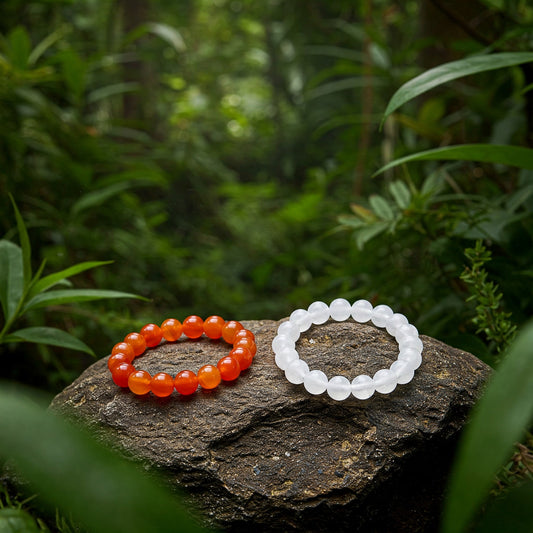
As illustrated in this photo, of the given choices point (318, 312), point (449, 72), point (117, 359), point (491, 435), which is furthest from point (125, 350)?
point (449, 72)

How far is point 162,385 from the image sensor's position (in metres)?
0.91

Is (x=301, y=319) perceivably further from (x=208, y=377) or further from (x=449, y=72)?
(x=449, y=72)

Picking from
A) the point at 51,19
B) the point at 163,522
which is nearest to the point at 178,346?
the point at 163,522

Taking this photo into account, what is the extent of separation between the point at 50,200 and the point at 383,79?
60.6 inches

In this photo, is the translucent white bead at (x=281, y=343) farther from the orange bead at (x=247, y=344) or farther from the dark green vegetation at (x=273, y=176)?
the dark green vegetation at (x=273, y=176)

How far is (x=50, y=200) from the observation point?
201cm

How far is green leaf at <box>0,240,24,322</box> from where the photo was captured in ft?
3.52

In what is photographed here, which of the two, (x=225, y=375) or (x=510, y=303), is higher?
(x=510, y=303)

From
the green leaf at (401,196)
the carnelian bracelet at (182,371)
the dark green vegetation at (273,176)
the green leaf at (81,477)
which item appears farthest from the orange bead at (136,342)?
the green leaf at (401,196)

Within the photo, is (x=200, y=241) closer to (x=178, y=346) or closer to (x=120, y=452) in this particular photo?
(x=178, y=346)

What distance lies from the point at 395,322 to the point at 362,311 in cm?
8

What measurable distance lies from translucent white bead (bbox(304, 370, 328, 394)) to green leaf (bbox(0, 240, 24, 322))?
2.03 feet

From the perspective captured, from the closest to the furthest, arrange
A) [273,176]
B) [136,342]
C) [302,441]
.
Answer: [302,441] < [136,342] < [273,176]

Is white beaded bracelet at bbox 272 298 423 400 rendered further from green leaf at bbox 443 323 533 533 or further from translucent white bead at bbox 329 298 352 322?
green leaf at bbox 443 323 533 533
